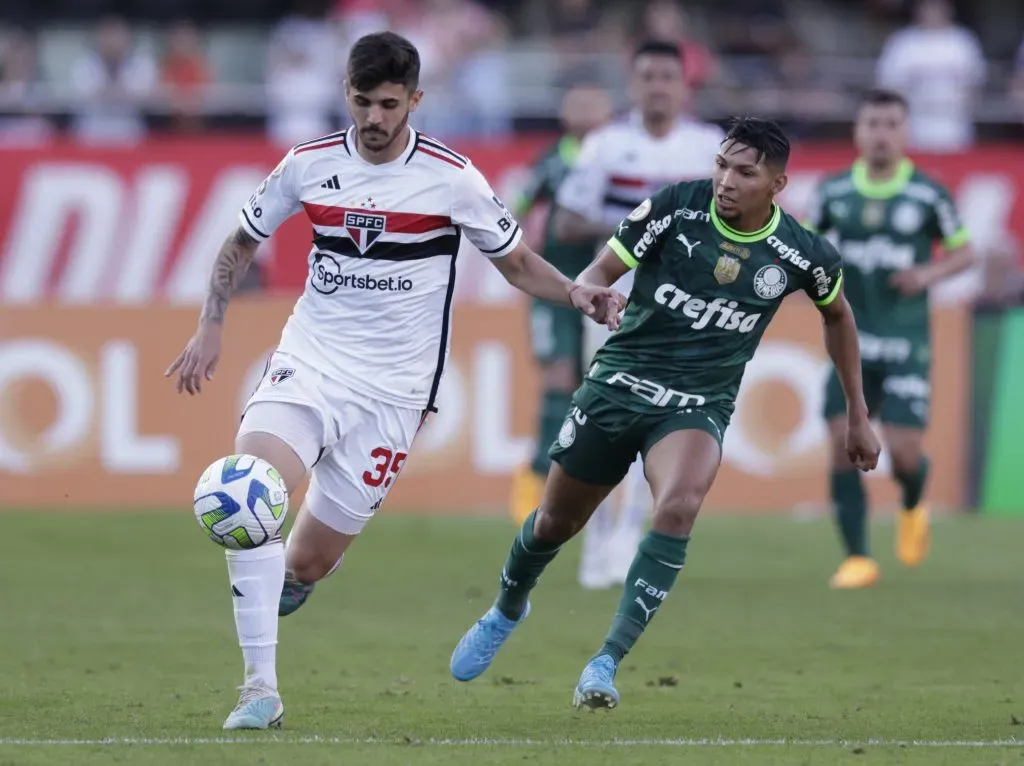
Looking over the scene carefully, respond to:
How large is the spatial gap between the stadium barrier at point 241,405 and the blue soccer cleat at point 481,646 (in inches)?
305

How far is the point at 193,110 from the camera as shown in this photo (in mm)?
19484

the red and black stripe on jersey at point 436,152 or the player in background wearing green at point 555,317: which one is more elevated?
the red and black stripe on jersey at point 436,152

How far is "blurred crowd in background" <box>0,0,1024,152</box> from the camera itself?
63.8 feet

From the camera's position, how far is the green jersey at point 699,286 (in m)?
7.82

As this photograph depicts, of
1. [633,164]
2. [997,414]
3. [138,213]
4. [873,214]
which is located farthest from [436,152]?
[138,213]

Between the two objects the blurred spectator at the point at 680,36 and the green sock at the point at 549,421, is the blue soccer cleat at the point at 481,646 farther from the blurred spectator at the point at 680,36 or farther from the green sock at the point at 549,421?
the blurred spectator at the point at 680,36

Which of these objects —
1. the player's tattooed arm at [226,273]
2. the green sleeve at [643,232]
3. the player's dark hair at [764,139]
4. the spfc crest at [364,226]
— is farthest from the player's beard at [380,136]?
the player's dark hair at [764,139]

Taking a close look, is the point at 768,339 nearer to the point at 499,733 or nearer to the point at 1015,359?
the point at 1015,359

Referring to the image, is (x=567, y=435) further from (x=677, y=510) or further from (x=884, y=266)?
(x=884, y=266)

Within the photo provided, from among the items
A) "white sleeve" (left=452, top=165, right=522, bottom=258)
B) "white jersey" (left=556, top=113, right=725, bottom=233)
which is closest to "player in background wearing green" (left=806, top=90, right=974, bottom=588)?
"white jersey" (left=556, top=113, right=725, bottom=233)

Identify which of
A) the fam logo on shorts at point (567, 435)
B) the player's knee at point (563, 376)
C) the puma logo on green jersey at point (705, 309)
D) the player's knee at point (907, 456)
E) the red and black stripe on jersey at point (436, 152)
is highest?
the red and black stripe on jersey at point (436, 152)

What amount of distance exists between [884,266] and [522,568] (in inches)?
190

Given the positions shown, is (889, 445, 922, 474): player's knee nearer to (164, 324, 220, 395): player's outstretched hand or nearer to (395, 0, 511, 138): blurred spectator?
(164, 324, 220, 395): player's outstretched hand

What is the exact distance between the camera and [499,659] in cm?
923
